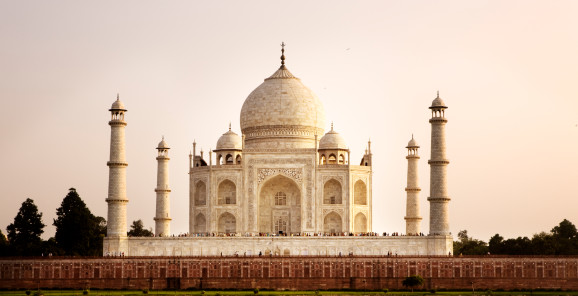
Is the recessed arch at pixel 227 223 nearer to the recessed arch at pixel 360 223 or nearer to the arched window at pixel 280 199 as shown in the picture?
the arched window at pixel 280 199

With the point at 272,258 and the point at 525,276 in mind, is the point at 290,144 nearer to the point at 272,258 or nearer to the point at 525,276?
the point at 272,258

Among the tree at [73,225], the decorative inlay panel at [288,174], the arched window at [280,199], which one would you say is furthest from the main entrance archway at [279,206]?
the tree at [73,225]

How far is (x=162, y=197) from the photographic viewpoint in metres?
57.3

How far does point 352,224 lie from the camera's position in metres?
55.3

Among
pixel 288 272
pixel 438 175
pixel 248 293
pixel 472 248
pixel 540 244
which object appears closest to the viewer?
pixel 248 293

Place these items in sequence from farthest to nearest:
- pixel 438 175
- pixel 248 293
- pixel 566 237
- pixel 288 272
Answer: pixel 566 237 → pixel 438 175 → pixel 288 272 → pixel 248 293

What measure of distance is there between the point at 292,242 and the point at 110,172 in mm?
8180

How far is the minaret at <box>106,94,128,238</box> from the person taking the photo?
51344 mm

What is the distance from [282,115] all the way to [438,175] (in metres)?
9.90

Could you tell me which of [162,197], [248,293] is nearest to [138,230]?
[162,197]

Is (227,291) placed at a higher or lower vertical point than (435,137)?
lower

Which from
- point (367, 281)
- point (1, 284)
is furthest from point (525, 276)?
point (1, 284)

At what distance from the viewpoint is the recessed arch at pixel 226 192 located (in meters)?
55.9

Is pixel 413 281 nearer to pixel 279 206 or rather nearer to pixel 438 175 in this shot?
pixel 438 175
